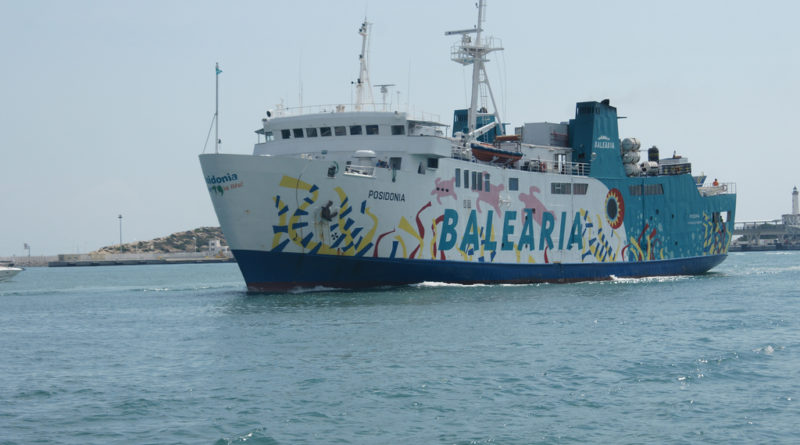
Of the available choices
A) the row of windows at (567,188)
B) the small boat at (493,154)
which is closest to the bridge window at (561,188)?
the row of windows at (567,188)

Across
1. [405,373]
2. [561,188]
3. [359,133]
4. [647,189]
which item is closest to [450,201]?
[359,133]

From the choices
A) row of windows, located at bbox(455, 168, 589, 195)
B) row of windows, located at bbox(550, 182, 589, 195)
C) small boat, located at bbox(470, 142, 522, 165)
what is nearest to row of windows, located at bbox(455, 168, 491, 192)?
row of windows, located at bbox(455, 168, 589, 195)

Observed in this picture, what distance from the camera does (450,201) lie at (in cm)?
3581

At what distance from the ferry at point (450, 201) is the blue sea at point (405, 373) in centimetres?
291

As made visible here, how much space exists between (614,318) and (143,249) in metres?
145

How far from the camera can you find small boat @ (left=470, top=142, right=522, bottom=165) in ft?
128

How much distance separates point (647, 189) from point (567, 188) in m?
6.76

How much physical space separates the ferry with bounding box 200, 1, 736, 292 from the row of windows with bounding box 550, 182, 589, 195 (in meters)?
0.06

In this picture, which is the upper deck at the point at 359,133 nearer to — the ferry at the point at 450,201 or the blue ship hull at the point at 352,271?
the ferry at the point at 450,201

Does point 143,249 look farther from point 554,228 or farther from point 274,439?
point 274,439

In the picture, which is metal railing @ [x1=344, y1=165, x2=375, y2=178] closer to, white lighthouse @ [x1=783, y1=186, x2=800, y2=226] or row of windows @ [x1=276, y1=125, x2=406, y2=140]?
row of windows @ [x1=276, y1=125, x2=406, y2=140]

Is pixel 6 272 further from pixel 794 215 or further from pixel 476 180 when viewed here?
pixel 794 215

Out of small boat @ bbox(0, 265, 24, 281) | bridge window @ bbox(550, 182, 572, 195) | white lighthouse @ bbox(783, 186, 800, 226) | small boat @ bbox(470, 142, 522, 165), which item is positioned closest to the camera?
small boat @ bbox(470, 142, 522, 165)

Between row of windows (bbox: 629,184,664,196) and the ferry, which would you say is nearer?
the ferry
